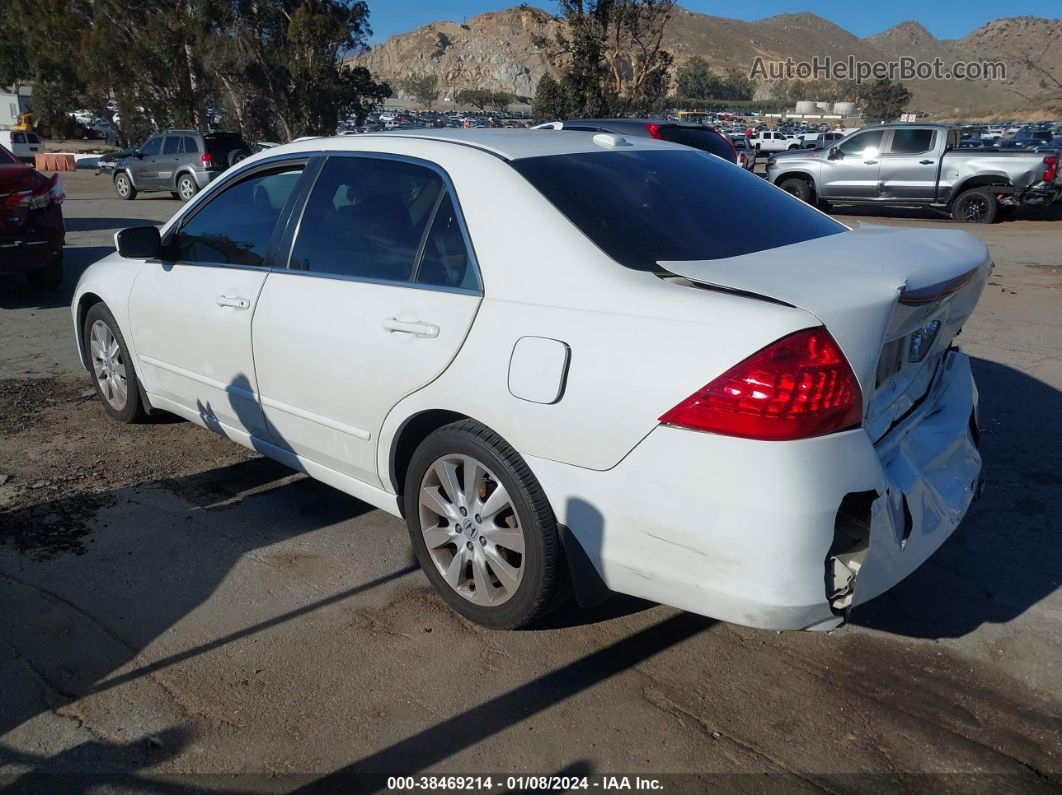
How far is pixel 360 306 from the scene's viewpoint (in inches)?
138

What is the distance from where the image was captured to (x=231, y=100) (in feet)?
117

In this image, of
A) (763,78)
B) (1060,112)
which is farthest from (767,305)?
(763,78)

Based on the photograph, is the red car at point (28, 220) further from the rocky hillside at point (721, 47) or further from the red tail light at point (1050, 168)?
the rocky hillside at point (721, 47)

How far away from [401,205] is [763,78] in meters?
140

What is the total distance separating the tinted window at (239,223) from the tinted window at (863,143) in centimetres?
1579

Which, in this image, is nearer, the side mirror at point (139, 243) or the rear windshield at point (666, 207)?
the rear windshield at point (666, 207)

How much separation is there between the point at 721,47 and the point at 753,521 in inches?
5783

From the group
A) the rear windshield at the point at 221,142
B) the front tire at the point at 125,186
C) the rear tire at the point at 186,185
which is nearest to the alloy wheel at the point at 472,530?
the rear windshield at the point at 221,142

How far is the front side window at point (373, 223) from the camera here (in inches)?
135

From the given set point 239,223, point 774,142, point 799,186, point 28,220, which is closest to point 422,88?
point 774,142

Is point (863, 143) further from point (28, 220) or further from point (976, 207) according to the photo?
point (28, 220)

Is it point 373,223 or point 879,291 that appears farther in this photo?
point 373,223

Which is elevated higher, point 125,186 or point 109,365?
point 109,365

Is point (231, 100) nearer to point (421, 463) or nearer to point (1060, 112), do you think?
point (421, 463)
